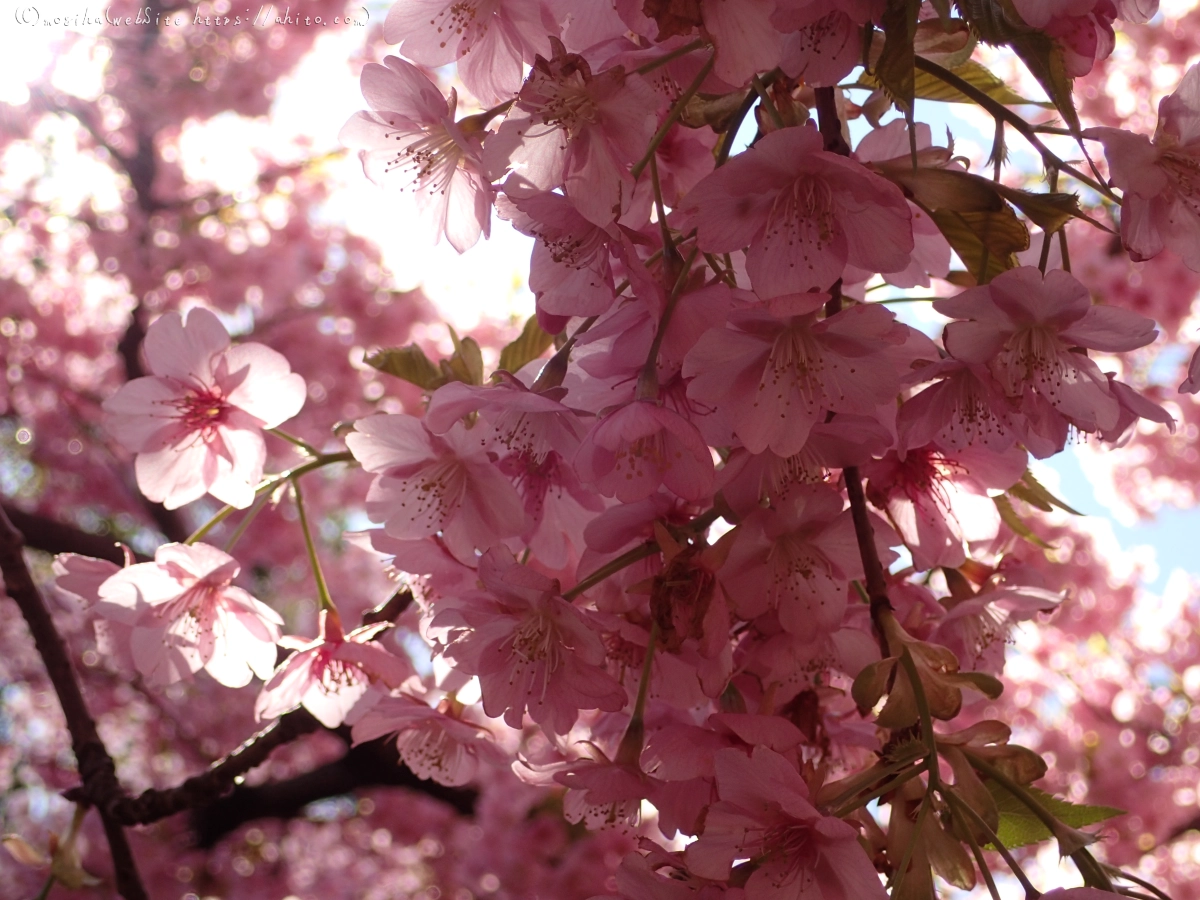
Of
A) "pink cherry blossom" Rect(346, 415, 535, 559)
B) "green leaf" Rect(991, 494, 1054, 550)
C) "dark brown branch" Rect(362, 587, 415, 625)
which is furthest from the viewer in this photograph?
"dark brown branch" Rect(362, 587, 415, 625)

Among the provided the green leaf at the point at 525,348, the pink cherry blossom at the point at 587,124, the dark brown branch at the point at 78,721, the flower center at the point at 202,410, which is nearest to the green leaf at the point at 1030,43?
the pink cherry blossom at the point at 587,124

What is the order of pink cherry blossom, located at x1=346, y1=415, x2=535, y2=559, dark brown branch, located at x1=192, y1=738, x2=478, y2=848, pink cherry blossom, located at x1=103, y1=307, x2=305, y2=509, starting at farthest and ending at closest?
dark brown branch, located at x1=192, y1=738, x2=478, y2=848 < pink cherry blossom, located at x1=103, y1=307, x2=305, y2=509 < pink cherry blossom, located at x1=346, y1=415, x2=535, y2=559

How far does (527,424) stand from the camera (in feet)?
2.67

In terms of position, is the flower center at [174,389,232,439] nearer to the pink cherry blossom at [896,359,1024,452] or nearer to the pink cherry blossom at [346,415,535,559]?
the pink cherry blossom at [346,415,535,559]

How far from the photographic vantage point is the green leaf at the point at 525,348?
963mm

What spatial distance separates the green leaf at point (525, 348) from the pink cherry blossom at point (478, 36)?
22cm

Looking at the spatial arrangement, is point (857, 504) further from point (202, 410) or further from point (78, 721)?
point (78, 721)

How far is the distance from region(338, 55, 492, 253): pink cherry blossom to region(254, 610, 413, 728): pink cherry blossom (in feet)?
1.33

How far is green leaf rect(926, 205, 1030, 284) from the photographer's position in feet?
2.42

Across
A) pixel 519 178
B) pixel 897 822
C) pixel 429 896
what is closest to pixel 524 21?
pixel 519 178

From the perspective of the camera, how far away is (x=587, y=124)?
68 centimetres

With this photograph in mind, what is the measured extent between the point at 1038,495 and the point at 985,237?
0.85 ft

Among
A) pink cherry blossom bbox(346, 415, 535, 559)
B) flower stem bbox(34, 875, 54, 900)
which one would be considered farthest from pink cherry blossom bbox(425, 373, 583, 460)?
flower stem bbox(34, 875, 54, 900)

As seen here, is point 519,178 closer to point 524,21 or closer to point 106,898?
point 524,21
